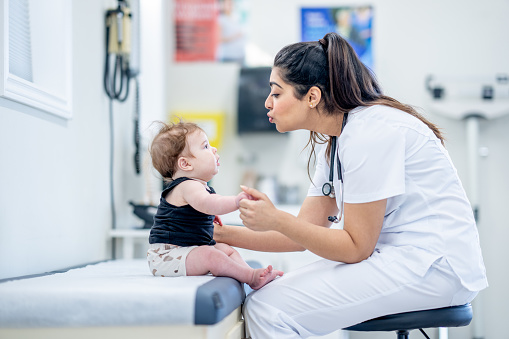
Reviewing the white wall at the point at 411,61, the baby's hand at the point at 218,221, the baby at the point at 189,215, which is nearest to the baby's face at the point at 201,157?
the baby at the point at 189,215

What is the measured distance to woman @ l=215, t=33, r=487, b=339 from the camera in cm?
134

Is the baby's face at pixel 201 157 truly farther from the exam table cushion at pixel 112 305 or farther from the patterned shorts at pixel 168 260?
the exam table cushion at pixel 112 305

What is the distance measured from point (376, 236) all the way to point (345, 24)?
8.36ft

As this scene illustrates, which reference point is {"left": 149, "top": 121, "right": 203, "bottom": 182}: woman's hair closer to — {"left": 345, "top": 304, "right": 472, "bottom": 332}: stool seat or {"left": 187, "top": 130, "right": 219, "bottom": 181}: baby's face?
{"left": 187, "top": 130, "right": 219, "bottom": 181}: baby's face

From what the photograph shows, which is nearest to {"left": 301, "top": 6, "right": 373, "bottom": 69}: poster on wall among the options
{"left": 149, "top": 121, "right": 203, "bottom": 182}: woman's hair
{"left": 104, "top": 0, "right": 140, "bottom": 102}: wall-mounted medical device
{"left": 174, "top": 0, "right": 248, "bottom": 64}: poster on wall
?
{"left": 174, "top": 0, "right": 248, "bottom": 64}: poster on wall

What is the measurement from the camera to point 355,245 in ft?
4.47

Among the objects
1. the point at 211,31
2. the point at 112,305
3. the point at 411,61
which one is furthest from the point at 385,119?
the point at 211,31

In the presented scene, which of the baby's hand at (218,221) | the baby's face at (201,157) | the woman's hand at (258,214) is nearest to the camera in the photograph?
the woman's hand at (258,214)

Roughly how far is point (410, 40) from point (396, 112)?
2.36m

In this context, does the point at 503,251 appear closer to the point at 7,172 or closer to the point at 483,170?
the point at 483,170


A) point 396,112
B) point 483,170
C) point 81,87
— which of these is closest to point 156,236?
point 396,112

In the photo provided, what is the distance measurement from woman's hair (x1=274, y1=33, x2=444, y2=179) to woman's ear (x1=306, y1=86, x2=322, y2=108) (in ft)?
0.04

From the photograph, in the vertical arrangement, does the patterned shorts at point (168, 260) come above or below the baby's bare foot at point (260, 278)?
above

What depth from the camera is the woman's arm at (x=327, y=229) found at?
4.31 feet
